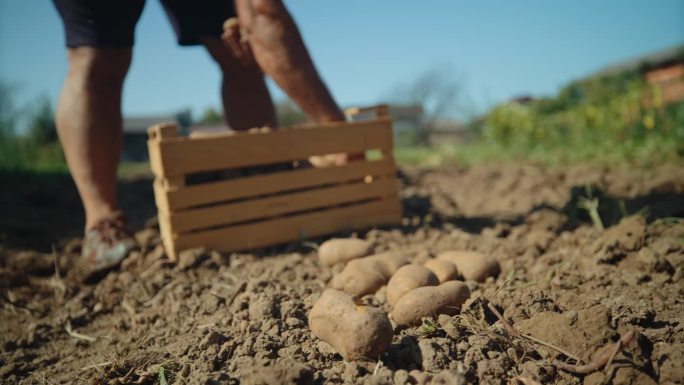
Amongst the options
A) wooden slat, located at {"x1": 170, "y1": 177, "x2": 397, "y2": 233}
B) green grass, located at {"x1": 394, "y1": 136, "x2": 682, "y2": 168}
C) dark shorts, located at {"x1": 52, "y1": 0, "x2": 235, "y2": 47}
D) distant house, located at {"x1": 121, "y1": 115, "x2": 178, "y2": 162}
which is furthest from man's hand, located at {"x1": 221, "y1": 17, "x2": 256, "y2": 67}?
distant house, located at {"x1": 121, "y1": 115, "x2": 178, "y2": 162}

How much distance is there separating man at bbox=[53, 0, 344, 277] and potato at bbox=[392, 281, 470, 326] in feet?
4.86

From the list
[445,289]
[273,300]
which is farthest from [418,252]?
[273,300]

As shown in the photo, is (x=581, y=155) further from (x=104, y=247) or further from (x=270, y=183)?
(x=104, y=247)

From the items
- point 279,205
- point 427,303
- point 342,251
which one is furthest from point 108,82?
point 427,303

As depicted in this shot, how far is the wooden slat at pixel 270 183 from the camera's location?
247 centimetres

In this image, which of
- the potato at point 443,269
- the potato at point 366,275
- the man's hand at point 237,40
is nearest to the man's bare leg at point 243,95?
the man's hand at point 237,40

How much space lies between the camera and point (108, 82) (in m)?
2.63

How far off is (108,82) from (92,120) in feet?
0.77

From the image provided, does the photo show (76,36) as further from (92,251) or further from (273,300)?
(273,300)

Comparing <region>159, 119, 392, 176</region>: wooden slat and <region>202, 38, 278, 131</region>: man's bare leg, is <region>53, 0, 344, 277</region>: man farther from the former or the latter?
<region>202, 38, 278, 131</region>: man's bare leg

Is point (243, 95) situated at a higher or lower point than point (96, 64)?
lower

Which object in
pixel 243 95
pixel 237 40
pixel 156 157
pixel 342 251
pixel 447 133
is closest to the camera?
pixel 342 251

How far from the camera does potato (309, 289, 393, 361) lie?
1339 millimetres

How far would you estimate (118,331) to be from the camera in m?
2.01
